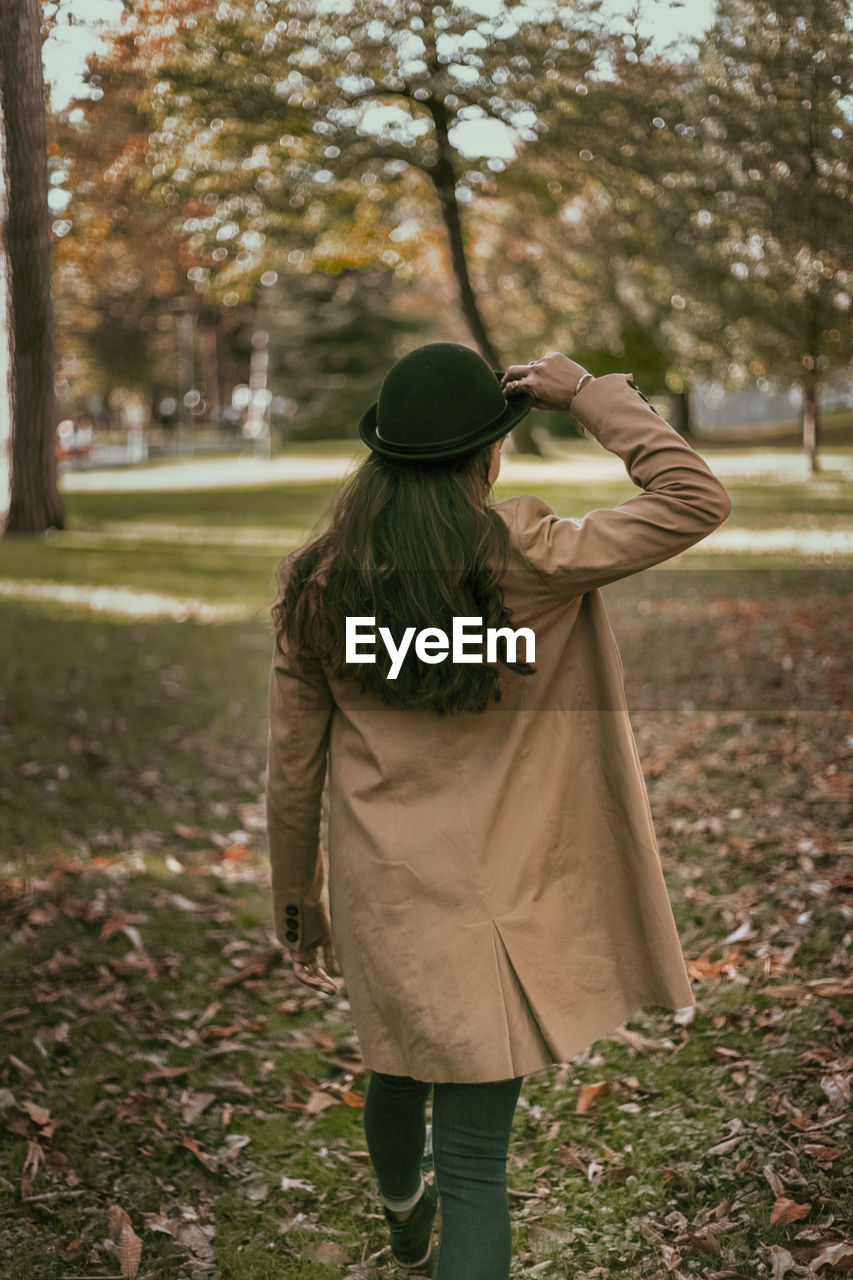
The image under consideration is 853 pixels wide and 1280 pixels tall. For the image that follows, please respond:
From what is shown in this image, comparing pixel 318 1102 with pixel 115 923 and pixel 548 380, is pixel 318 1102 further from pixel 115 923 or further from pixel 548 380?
pixel 548 380

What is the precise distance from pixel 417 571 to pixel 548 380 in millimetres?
459

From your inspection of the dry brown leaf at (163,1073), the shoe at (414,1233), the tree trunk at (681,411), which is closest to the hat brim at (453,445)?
the shoe at (414,1233)

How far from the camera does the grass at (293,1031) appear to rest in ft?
10.5

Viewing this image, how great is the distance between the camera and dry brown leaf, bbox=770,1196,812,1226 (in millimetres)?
3043

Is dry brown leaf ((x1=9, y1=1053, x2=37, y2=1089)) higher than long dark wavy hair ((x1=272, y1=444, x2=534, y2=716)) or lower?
lower

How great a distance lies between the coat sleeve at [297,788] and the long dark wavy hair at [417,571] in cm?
13

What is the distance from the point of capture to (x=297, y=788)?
239 centimetres

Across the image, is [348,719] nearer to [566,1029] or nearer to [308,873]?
[308,873]

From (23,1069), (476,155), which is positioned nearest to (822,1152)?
(23,1069)

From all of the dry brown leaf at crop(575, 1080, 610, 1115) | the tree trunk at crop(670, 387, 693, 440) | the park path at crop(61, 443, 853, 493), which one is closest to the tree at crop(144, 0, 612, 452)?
the dry brown leaf at crop(575, 1080, 610, 1115)

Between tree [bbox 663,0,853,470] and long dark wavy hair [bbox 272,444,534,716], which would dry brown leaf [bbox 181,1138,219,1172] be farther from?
tree [bbox 663,0,853,470]

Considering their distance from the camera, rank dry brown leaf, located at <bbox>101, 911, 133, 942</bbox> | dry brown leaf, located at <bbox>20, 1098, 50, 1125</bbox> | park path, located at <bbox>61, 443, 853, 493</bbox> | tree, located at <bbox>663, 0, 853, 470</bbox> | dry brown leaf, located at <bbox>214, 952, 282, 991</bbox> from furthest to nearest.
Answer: park path, located at <bbox>61, 443, 853, 493</bbox>
tree, located at <bbox>663, 0, 853, 470</bbox>
dry brown leaf, located at <bbox>101, 911, 133, 942</bbox>
dry brown leaf, located at <bbox>214, 952, 282, 991</bbox>
dry brown leaf, located at <bbox>20, 1098, 50, 1125</bbox>

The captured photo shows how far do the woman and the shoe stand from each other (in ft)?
1.93

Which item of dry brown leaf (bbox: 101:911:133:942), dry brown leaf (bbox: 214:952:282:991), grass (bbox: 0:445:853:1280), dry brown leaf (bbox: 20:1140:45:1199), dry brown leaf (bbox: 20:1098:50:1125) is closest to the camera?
grass (bbox: 0:445:853:1280)
